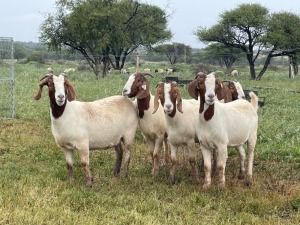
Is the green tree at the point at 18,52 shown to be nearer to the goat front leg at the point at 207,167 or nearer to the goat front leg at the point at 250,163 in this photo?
the goat front leg at the point at 250,163

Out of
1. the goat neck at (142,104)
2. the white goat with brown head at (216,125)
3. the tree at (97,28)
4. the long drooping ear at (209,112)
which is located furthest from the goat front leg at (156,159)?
the tree at (97,28)

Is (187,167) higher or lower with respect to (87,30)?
lower

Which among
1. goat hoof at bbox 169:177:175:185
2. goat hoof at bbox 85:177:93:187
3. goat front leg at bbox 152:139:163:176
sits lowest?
goat hoof at bbox 169:177:175:185

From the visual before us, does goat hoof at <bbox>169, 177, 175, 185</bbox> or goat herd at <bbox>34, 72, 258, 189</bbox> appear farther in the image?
goat hoof at <bbox>169, 177, 175, 185</bbox>

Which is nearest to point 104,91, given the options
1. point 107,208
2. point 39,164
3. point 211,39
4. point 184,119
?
point 39,164

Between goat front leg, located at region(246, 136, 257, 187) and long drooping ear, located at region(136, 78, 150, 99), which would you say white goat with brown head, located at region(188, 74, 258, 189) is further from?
long drooping ear, located at region(136, 78, 150, 99)

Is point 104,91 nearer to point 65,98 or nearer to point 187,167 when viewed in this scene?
point 187,167

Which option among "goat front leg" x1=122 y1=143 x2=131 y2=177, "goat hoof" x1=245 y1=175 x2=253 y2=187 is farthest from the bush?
"goat hoof" x1=245 y1=175 x2=253 y2=187

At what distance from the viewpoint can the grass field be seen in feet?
16.5

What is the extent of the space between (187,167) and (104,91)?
10967 millimetres

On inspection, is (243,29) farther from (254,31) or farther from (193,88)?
(193,88)

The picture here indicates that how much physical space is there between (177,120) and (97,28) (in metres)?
23.6

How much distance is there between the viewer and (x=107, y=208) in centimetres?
537

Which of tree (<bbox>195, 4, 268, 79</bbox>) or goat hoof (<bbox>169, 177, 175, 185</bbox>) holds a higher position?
tree (<bbox>195, 4, 268, 79</bbox>)
